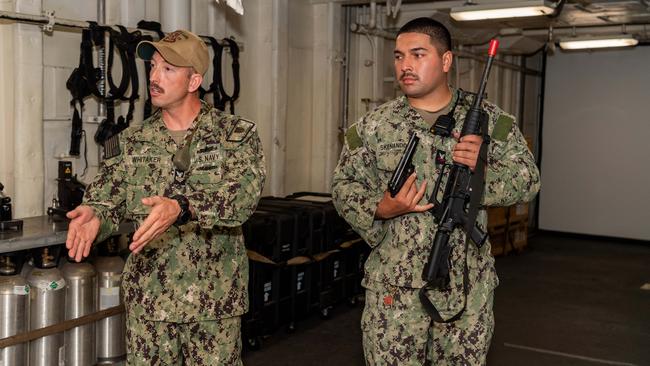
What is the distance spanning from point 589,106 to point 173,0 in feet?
24.1

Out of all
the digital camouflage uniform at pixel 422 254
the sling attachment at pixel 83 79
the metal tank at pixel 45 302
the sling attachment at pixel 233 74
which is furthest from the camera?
the sling attachment at pixel 233 74

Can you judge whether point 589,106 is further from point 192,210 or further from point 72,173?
point 192,210

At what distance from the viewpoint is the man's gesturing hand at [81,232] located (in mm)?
2325

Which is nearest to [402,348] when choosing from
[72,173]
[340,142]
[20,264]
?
[20,264]

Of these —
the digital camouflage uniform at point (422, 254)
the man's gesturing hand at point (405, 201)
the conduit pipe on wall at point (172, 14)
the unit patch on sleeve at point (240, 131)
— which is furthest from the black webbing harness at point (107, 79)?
the man's gesturing hand at point (405, 201)

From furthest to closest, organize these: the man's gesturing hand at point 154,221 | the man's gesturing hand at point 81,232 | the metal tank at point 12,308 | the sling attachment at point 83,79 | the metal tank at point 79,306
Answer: the sling attachment at point 83,79
the metal tank at point 79,306
the metal tank at point 12,308
the man's gesturing hand at point 81,232
the man's gesturing hand at point 154,221

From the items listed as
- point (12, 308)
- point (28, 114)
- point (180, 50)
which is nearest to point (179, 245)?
point (180, 50)

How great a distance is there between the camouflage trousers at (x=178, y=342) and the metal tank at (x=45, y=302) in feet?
3.36

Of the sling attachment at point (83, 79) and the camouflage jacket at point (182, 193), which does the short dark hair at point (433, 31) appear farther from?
the sling attachment at point (83, 79)

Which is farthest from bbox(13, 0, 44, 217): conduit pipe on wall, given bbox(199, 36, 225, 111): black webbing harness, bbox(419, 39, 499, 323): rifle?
bbox(419, 39, 499, 323): rifle

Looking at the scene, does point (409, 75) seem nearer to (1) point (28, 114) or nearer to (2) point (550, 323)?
(1) point (28, 114)

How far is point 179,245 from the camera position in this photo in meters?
2.68

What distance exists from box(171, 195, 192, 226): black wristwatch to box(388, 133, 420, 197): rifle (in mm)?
652

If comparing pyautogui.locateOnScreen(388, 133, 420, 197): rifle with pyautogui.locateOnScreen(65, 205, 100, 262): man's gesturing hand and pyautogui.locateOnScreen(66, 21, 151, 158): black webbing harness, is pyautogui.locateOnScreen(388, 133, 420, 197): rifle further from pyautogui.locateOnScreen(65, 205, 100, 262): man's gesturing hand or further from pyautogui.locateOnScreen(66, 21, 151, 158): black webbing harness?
pyautogui.locateOnScreen(66, 21, 151, 158): black webbing harness
